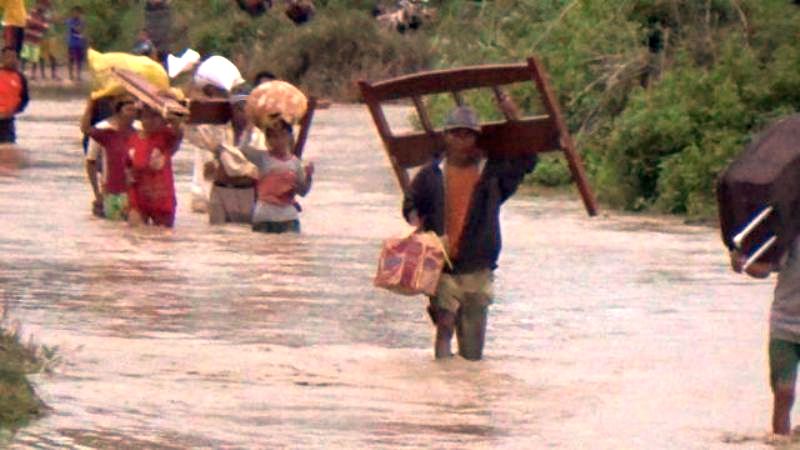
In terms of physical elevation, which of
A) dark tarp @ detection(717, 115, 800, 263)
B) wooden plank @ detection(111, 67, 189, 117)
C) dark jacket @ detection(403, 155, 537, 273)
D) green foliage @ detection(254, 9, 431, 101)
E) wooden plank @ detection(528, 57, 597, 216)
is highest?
dark tarp @ detection(717, 115, 800, 263)

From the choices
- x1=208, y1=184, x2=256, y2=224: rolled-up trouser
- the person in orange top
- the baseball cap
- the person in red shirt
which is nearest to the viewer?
the baseball cap

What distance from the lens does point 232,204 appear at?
67.0 feet

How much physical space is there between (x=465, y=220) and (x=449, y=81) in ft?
2.59

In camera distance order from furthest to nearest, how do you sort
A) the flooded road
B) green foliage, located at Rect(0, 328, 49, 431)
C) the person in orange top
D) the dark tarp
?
the person in orange top < the flooded road < the dark tarp < green foliage, located at Rect(0, 328, 49, 431)

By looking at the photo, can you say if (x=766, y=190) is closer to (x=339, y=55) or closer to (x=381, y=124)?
(x=381, y=124)

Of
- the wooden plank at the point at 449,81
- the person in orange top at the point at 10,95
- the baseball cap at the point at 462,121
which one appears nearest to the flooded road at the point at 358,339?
the baseball cap at the point at 462,121

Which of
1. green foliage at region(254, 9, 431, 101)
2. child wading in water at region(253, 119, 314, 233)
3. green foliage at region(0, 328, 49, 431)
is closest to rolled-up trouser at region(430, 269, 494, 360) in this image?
green foliage at region(0, 328, 49, 431)

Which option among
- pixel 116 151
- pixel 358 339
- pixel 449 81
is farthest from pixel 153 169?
pixel 449 81

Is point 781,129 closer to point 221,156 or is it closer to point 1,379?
point 1,379

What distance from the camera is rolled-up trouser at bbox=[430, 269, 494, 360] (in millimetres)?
13172

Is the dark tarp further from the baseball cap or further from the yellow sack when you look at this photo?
the yellow sack

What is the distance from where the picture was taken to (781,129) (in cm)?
1064

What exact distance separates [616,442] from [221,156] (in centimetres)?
963

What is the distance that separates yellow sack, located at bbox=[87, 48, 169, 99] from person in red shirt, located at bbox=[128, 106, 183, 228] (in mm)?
899
